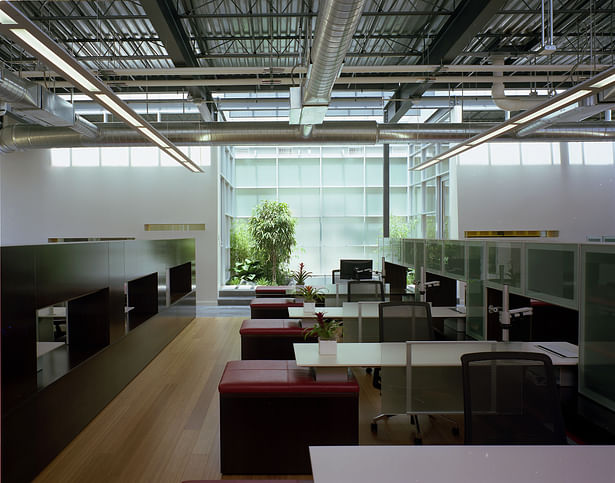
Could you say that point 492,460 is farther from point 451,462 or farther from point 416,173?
point 416,173

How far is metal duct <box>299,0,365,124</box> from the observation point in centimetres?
371

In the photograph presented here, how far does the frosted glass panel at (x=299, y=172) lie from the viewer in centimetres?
1468

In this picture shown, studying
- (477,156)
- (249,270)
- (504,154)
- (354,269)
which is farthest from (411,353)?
(249,270)

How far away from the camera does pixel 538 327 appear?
4898 mm

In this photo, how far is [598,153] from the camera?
468 inches

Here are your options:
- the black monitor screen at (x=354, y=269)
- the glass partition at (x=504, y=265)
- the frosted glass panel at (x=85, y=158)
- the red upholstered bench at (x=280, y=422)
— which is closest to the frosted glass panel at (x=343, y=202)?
the black monitor screen at (x=354, y=269)

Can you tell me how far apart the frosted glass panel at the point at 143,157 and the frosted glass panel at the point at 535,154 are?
9.39 m

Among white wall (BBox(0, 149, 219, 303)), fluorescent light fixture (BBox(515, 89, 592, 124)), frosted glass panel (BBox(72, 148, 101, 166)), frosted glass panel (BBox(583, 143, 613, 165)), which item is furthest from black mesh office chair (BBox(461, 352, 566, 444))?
frosted glass panel (BBox(72, 148, 101, 166))

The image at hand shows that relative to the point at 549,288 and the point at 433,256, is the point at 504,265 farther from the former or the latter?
the point at 433,256

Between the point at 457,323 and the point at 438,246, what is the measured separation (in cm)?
105

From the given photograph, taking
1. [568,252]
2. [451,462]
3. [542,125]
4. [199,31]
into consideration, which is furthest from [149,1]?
[542,125]

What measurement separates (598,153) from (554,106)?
30.2 ft

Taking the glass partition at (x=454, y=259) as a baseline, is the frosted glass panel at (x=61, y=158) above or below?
above

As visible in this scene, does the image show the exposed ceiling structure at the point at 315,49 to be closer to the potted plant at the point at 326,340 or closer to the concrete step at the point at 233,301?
the potted plant at the point at 326,340
